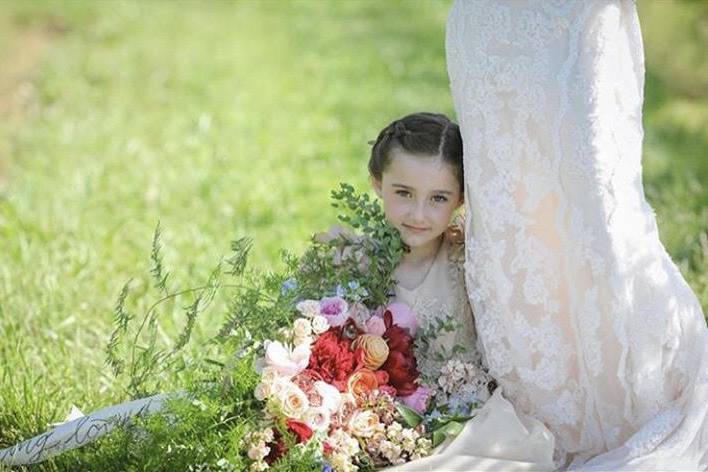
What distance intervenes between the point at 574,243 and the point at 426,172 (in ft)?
1.90

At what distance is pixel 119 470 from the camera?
12.9 ft

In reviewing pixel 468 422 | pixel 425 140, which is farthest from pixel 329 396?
pixel 425 140

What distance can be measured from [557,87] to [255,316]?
43.9 inches

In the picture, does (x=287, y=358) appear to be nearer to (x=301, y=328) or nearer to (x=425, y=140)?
(x=301, y=328)

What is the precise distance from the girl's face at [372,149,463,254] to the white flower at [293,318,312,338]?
0.57m

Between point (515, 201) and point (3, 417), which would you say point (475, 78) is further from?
point (3, 417)

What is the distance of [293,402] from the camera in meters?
3.76

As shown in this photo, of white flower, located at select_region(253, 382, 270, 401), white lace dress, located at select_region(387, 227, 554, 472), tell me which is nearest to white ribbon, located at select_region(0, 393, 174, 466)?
white flower, located at select_region(253, 382, 270, 401)

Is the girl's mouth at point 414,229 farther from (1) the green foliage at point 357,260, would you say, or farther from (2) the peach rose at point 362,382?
(2) the peach rose at point 362,382

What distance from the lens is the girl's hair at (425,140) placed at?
428 cm

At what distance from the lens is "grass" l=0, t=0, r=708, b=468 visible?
18.8 ft

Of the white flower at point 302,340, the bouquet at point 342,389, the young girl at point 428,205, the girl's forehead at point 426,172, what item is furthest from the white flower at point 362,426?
the girl's forehead at point 426,172

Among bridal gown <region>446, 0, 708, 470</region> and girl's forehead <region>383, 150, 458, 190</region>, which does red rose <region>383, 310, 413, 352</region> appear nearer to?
bridal gown <region>446, 0, 708, 470</region>

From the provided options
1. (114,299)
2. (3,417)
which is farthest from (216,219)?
(3,417)
